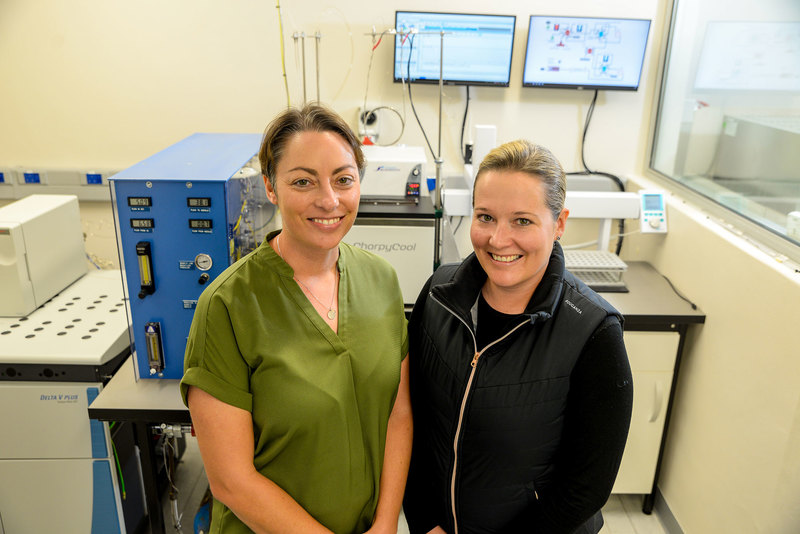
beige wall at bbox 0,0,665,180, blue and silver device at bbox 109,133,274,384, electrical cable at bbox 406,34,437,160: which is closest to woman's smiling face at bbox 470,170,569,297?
blue and silver device at bbox 109,133,274,384

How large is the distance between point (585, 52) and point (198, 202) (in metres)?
2.22

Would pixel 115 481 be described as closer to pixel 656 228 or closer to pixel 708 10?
pixel 656 228

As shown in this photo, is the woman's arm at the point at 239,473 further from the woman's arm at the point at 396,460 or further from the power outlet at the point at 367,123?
the power outlet at the point at 367,123

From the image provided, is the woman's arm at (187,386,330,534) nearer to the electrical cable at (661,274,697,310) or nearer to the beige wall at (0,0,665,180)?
the electrical cable at (661,274,697,310)

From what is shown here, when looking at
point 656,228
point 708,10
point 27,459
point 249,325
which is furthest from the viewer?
point 708,10

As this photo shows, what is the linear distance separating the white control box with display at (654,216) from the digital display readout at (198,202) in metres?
1.73

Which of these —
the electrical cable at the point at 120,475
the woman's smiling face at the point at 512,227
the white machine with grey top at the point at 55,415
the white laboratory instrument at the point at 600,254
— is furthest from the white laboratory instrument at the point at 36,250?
the white laboratory instrument at the point at 600,254

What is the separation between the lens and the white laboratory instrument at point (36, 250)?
1866 millimetres

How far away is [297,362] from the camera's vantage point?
108 cm

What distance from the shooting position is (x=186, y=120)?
312cm

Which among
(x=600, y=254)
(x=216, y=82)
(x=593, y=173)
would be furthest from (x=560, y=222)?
(x=216, y=82)

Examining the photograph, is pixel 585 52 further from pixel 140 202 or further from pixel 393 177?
pixel 140 202

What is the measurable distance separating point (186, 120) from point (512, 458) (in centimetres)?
264

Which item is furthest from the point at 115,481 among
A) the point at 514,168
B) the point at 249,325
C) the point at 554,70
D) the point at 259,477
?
the point at 554,70
